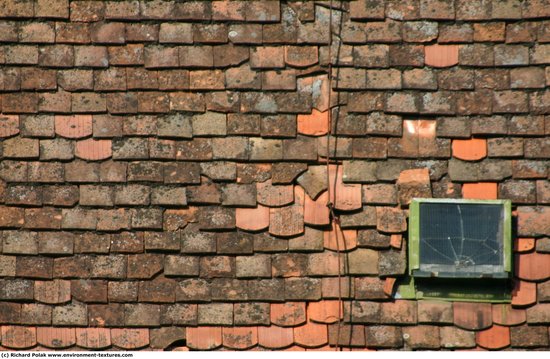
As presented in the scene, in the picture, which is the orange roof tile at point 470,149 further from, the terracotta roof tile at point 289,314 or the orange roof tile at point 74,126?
the orange roof tile at point 74,126

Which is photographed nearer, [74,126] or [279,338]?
[279,338]

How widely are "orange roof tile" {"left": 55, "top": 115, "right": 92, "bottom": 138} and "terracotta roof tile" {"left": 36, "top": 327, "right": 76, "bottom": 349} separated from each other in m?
1.15

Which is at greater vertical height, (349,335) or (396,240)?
(396,240)

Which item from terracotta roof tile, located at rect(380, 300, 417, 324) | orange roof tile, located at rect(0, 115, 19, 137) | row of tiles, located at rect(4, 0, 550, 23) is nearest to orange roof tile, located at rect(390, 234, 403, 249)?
terracotta roof tile, located at rect(380, 300, 417, 324)

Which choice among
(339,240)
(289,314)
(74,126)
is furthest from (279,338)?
(74,126)

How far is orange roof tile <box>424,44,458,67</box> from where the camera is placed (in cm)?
627

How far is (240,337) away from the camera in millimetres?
6164

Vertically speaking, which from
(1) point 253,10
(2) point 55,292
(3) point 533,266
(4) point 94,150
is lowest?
(2) point 55,292

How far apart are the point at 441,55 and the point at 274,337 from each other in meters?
1.95

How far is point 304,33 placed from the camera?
20.7 ft

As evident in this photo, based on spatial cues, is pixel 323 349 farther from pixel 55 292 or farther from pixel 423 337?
pixel 55 292

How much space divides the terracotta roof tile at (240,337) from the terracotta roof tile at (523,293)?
1.53 m

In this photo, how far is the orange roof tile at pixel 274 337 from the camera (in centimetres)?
616

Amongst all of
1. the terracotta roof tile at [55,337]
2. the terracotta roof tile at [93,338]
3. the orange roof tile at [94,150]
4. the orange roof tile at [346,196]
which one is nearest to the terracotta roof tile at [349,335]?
the orange roof tile at [346,196]
